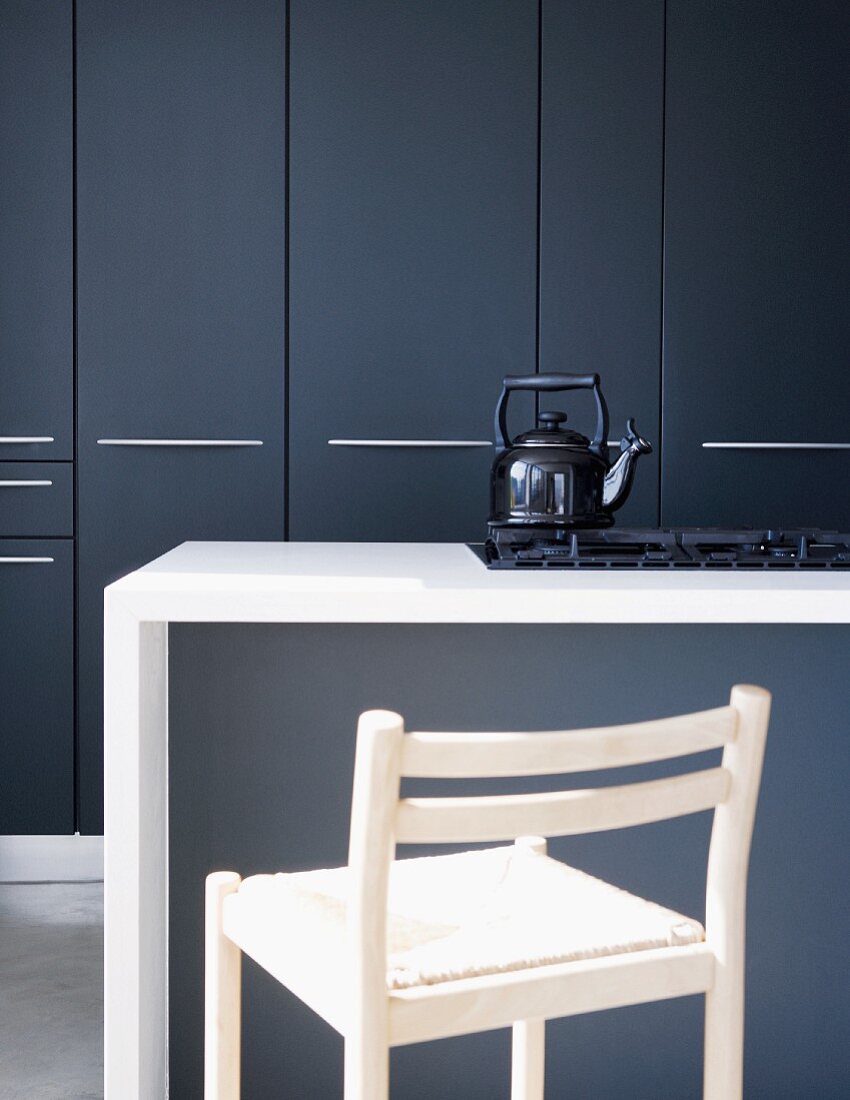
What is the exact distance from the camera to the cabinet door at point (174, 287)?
9.98ft

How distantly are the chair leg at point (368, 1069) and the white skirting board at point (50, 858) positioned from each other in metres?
2.24

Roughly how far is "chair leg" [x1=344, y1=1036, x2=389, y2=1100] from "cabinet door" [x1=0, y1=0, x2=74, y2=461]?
235cm

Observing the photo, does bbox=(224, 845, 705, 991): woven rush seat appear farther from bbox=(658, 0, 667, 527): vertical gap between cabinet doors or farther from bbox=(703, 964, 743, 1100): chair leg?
bbox=(658, 0, 667, 527): vertical gap between cabinet doors

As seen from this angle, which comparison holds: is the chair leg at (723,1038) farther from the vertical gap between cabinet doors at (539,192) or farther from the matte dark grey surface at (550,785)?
the vertical gap between cabinet doors at (539,192)

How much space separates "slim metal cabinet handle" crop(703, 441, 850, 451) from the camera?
10.2 feet

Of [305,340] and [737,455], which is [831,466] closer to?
[737,455]

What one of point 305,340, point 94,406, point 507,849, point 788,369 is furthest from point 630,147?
point 507,849

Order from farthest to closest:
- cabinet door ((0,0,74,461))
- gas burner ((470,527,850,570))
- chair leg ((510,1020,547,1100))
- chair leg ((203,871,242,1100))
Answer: cabinet door ((0,0,74,461))
gas burner ((470,527,850,570))
chair leg ((510,1020,547,1100))
chair leg ((203,871,242,1100))

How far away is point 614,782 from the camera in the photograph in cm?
163

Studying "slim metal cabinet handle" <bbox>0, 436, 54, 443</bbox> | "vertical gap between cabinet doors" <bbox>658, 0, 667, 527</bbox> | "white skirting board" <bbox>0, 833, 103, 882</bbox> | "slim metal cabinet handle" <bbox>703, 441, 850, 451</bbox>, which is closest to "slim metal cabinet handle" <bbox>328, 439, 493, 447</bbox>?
"vertical gap between cabinet doors" <bbox>658, 0, 667, 527</bbox>

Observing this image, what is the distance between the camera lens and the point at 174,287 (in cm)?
306

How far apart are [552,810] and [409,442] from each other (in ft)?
7.13

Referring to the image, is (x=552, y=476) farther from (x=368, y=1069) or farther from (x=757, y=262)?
(x=757, y=262)

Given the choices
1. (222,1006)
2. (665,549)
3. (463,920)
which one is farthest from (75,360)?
(463,920)
